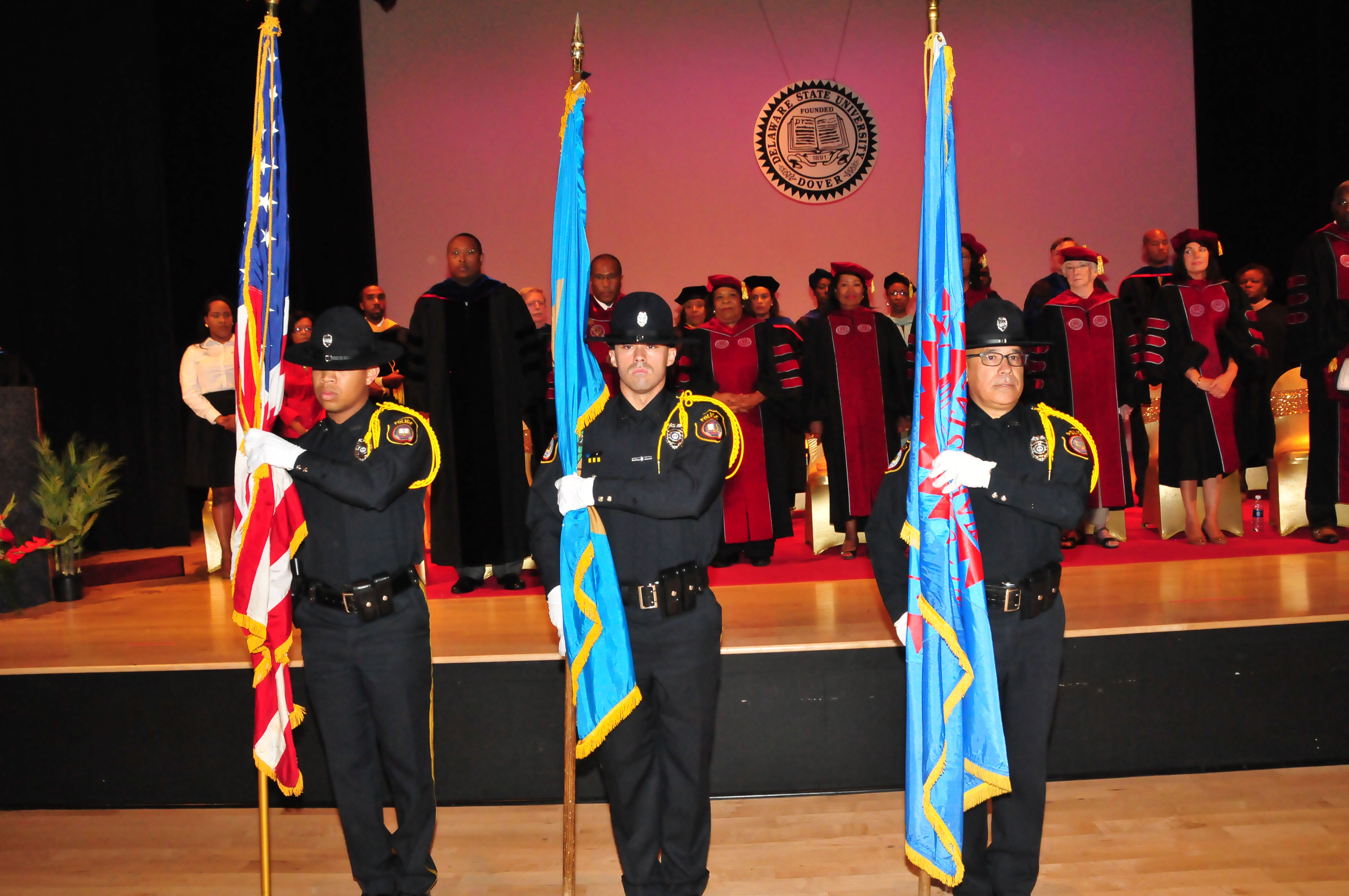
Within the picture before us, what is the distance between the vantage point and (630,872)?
8.96 ft

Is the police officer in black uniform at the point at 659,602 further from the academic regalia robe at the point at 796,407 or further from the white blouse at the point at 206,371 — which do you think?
the white blouse at the point at 206,371

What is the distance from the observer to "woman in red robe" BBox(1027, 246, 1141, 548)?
5.89 m

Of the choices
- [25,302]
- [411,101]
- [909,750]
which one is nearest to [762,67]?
[411,101]

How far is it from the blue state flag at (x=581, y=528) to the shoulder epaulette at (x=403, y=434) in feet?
1.30

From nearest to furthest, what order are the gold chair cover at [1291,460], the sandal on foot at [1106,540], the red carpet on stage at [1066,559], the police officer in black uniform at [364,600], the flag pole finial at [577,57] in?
the flag pole finial at [577,57], the police officer in black uniform at [364,600], the red carpet on stage at [1066,559], the sandal on foot at [1106,540], the gold chair cover at [1291,460]

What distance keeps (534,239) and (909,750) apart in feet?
22.0

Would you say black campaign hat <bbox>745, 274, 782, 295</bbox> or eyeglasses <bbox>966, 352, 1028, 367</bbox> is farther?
black campaign hat <bbox>745, 274, 782, 295</bbox>

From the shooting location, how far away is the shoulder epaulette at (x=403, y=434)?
9.17 feet

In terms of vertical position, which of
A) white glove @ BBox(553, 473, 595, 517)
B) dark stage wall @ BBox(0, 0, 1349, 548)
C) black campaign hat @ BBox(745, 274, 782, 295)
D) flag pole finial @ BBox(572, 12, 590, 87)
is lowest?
white glove @ BBox(553, 473, 595, 517)

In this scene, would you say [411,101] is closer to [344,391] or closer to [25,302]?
[25,302]

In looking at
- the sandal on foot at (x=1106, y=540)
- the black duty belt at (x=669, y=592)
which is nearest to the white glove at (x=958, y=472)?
the black duty belt at (x=669, y=592)

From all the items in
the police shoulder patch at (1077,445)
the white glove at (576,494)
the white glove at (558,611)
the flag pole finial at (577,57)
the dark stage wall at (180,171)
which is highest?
the dark stage wall at (180,171)

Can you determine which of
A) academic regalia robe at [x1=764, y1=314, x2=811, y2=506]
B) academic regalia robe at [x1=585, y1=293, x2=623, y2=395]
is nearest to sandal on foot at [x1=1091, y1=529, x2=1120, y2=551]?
academic regalia robe at [x1=764, y1=314, x2=811, y2=506]

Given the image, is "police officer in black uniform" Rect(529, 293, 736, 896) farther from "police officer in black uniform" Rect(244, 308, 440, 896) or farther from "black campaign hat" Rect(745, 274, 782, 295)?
"black campaign hat" Rect(745, 274, 782, 295)
